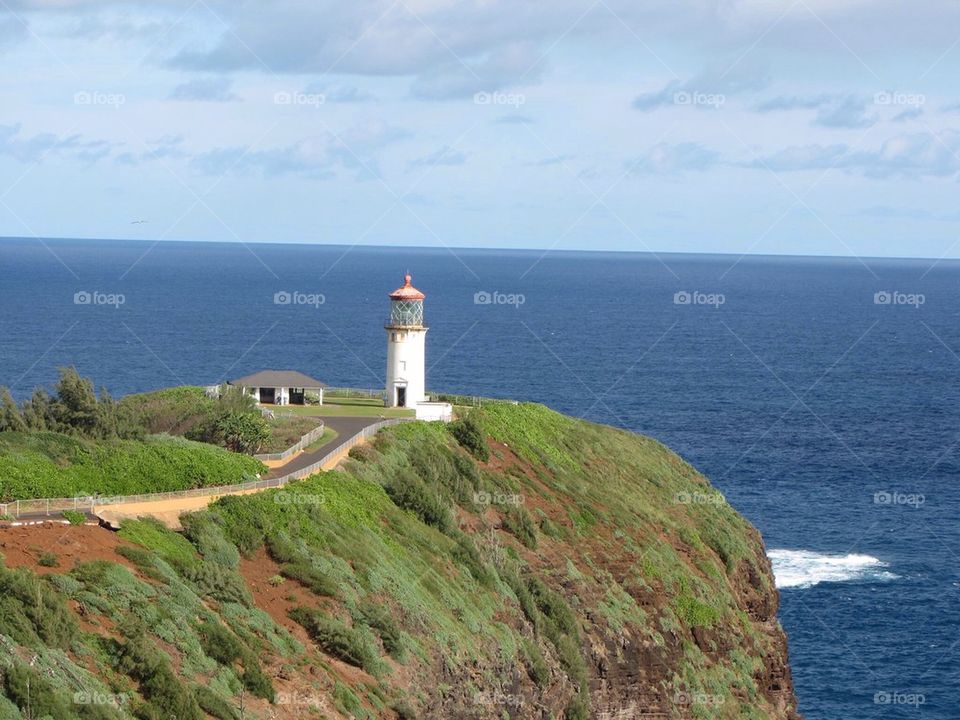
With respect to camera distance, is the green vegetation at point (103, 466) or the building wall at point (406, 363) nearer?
the green vegetation at point (103, 466)

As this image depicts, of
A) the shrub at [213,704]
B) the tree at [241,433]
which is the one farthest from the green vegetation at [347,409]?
the shrub at [213,704]

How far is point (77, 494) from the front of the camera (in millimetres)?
41750

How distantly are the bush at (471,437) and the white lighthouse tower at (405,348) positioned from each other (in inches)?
224

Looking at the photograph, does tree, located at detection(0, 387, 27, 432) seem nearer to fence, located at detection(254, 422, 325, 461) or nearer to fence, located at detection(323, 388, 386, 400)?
fence, located at detection(254, 422, 325, 461)

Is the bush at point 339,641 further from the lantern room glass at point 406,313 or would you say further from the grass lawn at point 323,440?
the lantern room glass at point 406,313

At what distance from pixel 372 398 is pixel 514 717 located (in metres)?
29.4

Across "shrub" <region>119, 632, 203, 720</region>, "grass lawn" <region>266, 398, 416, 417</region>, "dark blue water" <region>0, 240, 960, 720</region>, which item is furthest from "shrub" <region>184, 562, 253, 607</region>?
"dark blue water" <region>0, 240, 960, 720</region>

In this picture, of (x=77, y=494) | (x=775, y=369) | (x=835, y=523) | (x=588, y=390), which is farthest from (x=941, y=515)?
(x=775, y=369)

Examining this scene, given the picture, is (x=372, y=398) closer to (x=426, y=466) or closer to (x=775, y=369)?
(x=426, y=466)

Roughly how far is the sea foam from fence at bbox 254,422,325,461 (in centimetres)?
2527

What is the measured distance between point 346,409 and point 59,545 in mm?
29272

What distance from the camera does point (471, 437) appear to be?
58.7 m

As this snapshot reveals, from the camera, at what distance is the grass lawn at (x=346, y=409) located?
6338 centimetres

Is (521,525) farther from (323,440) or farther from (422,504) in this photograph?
(323,440)
